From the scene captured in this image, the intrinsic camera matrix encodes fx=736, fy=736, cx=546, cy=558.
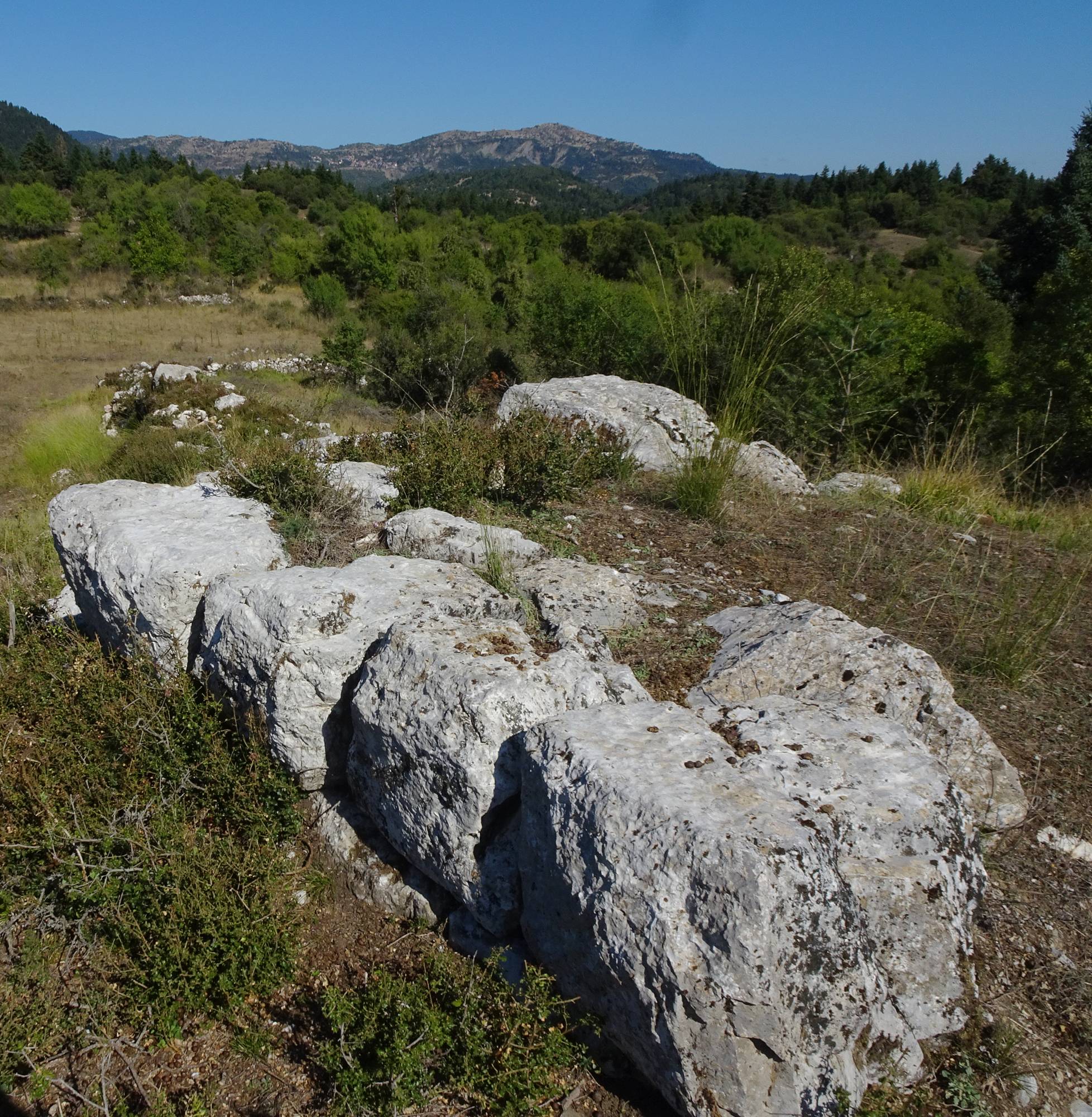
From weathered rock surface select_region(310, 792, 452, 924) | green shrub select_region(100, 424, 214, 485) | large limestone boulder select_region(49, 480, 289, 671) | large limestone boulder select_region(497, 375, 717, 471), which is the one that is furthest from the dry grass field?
large limestone boulder select_region(49, 480, 289, 671)

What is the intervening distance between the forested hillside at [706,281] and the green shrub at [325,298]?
11 cm

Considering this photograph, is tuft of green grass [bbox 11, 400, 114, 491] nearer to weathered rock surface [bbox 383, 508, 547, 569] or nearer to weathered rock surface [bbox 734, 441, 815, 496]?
weathered rock surface [bbox 383, 508, 547, 569]

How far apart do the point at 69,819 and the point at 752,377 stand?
15.6ft

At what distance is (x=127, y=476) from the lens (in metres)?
7.38

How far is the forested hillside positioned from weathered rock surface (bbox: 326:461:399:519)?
218 cm

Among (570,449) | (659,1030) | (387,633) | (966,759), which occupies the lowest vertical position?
(659,1030)

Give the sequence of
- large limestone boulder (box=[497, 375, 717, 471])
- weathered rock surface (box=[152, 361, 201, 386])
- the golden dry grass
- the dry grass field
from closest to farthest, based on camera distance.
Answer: the dry grass field < large limestone boulder (box=[497, 375, 717, 471]) < weathered rock surface (box=[152, 361, 201, 386]) < the golden dry grass

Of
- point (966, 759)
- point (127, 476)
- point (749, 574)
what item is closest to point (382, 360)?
point (127, 476)

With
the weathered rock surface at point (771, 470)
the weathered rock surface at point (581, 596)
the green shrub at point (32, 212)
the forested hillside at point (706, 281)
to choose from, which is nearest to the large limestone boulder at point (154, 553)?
the weathered rock surface at point (581, 596)

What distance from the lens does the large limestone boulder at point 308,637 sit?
3.04 meters

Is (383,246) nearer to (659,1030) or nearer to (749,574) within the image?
(749,574)

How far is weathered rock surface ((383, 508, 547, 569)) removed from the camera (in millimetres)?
4031

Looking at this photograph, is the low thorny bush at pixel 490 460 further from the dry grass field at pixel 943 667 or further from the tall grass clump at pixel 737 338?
the tall grass clump at pixel 737 338

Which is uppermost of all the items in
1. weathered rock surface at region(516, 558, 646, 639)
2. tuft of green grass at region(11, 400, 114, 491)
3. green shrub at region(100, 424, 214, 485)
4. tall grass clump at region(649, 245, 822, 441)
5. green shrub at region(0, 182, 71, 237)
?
green shrub at region(0, 182, 71, 237)
